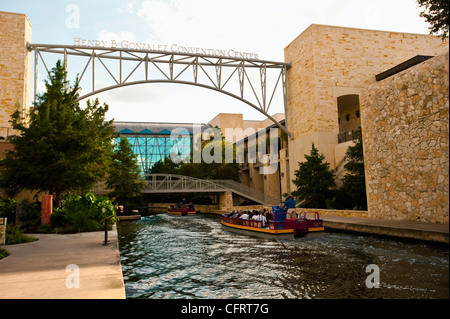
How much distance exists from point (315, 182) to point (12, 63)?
2415 centimetres

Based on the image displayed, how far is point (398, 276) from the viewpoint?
7.66 m

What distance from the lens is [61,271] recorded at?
661 centimetres

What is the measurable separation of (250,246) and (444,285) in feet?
38.8

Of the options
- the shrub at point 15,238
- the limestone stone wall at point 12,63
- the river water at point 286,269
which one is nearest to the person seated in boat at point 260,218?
the river water at point 286,269

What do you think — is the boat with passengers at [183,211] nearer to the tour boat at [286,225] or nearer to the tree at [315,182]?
the tree at [315,182]

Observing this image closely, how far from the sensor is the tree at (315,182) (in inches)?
991

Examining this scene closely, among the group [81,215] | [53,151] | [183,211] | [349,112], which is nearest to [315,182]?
[349,112]

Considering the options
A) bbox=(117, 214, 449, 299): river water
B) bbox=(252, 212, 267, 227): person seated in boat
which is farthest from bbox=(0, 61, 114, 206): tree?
bbox=(252, 212, 267, 227): person seated in boat

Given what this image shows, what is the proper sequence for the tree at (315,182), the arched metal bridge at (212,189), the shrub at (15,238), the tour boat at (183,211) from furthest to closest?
the arched metal bridge at (212,189)
the tour boat at (183,211)
the tree at (315,182)
the shrub at (15,238)

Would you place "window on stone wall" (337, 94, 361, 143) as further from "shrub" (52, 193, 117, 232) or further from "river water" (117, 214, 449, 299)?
"shrub" (52, 193, 117, 232)

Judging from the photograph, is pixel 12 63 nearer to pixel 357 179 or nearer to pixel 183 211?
pixel 183 211

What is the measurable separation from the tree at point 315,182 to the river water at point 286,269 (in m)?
11.0

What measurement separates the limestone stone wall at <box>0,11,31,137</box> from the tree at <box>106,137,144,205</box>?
34.7 ft

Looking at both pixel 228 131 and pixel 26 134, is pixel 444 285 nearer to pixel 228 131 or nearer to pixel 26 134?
pixel 26 134
